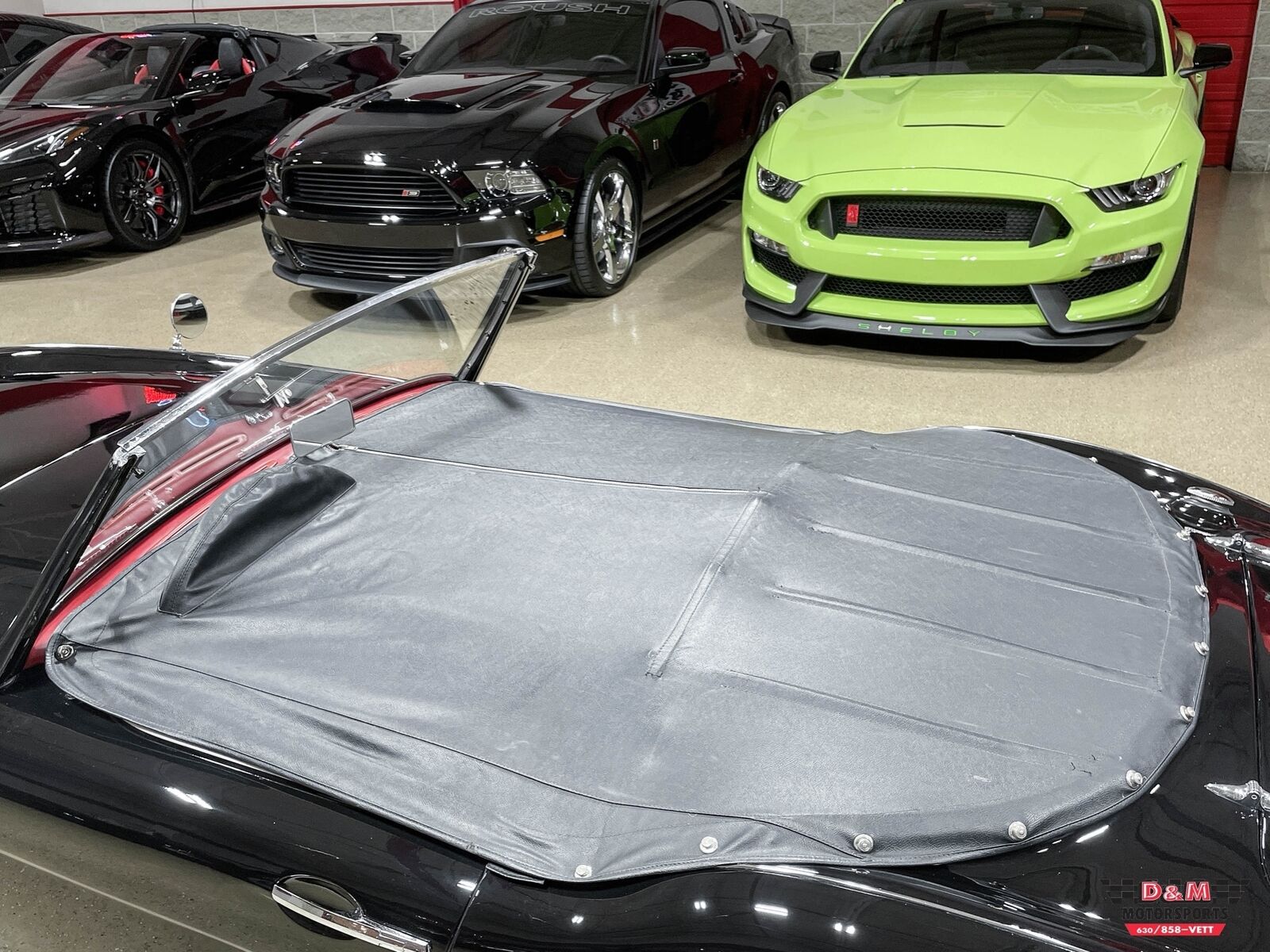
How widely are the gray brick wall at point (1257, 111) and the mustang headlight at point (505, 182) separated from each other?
17.0 ft

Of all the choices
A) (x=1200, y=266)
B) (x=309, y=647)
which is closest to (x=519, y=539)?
(x=309, y=647)

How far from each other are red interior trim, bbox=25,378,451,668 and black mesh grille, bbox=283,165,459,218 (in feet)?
10.1

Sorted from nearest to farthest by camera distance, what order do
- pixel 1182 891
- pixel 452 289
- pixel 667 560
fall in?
pixel 1182 891, pixel 667 560, pixel 452 289

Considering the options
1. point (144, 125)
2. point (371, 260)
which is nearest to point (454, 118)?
point (371, 260)

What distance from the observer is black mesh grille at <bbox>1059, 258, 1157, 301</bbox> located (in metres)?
3.75

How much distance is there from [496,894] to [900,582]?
65cm

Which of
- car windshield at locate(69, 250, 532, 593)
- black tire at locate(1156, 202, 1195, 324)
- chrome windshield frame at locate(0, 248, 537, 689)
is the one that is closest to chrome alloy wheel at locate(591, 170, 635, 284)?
black tire at locate(1156, 202, 1195, 324)

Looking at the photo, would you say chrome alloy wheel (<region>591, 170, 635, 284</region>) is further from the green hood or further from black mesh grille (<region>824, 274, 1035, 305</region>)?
black mesh grille (<region>824, 274, 1035, 305</region>)

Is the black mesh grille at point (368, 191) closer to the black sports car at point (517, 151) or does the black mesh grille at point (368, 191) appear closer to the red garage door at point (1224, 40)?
the black sports car at point (517, 151)

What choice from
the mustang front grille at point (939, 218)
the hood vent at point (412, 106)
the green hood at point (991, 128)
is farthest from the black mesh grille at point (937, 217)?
the hood vent at point (412, 106)

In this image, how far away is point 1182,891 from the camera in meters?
1.02

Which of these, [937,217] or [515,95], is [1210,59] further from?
[515,95]

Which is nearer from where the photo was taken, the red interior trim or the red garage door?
the red interior trim

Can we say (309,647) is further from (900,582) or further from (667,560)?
(900,582)
